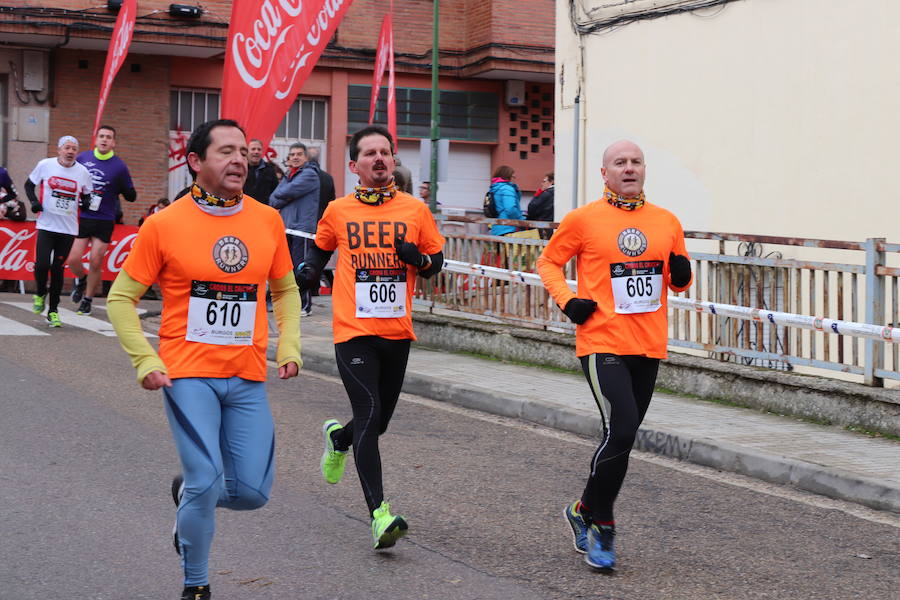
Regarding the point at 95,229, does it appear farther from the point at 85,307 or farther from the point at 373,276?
the point at 373,276

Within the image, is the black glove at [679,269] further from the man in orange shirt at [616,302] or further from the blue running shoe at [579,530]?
the blue running shoe at [579,530]

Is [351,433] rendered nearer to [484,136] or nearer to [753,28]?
[753,28]

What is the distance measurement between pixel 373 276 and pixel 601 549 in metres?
1.61

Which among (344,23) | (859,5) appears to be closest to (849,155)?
(859,5)

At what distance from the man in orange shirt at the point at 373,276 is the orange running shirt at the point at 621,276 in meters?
0.69

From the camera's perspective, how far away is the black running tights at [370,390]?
6082 millimetres

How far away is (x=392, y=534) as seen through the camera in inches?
229

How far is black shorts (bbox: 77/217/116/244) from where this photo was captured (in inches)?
598

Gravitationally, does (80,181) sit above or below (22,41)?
below

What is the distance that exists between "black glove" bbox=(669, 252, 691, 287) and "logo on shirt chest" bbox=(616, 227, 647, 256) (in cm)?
17

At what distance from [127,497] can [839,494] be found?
379 centimetres

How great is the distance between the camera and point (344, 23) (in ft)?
84.2

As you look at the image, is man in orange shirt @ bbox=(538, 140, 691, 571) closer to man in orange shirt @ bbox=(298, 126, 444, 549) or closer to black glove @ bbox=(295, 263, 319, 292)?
man in orange shirt @ bbox=(298, 126, 444, 549)

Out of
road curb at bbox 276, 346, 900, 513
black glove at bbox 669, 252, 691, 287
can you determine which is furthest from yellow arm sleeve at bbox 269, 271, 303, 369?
road curb at bbox 276, 346, 900, 513
